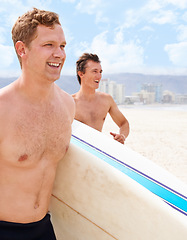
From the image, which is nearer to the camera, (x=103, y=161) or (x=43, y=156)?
(x=43, y=156)

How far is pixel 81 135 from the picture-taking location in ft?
6.77

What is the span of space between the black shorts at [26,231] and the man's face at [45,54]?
0.79 m

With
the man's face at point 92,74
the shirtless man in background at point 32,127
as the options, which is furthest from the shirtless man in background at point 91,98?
the shirtless man in background at point 32,127

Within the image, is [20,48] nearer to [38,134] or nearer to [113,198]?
[38,134]

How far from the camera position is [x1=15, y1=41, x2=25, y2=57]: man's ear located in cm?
133

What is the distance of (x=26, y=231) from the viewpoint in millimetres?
1522

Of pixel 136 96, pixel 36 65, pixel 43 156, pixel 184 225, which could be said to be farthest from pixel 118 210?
pixel 136 96

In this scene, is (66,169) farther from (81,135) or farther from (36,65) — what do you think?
(36,65)

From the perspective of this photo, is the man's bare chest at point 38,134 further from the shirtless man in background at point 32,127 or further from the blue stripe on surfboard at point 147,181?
the blue stripe on surfboard at point 147,181

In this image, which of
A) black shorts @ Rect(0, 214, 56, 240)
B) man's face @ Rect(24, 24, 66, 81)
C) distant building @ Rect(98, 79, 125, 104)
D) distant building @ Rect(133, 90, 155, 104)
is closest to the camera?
man's face @ Rect(24, 24, 66, 81)

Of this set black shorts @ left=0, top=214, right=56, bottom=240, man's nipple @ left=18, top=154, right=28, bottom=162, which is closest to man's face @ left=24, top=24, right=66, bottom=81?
man's nipple @ left=18, top=154, right=28, bottom=162

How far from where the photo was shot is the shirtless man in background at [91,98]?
297 cm

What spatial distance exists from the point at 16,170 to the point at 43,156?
157 millimetres

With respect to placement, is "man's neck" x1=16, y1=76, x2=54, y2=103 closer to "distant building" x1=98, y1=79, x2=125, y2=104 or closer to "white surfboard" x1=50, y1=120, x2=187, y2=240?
"white surfboard" x1=50, y1=120, x2=187, y2=240
